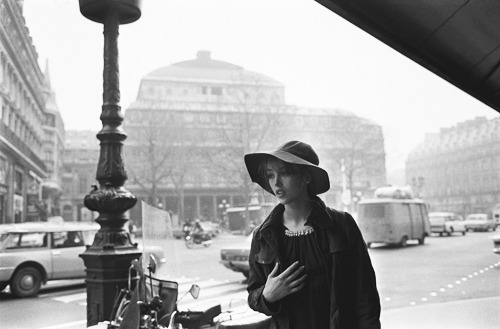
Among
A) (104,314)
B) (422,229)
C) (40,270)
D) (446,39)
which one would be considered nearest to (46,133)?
(40,270)

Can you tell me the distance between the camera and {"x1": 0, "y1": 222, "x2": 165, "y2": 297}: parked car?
Answer: 7.41 metres

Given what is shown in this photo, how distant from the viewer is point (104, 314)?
3.47 meters

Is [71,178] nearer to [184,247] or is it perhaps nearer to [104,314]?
[184,247]

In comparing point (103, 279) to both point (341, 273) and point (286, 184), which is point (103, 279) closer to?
point (286, 184)

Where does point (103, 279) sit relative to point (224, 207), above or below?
below

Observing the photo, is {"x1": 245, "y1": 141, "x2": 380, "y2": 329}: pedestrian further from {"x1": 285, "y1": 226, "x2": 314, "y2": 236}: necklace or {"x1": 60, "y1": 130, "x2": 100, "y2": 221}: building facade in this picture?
{"x1": 60, "y1": 130, "x2": 100, "y2": 221}: building facade

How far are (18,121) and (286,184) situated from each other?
729 centimetres

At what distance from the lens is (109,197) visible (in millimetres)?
3551

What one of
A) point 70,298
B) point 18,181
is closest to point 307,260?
point 70,298

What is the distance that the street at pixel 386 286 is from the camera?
6082 millimetres

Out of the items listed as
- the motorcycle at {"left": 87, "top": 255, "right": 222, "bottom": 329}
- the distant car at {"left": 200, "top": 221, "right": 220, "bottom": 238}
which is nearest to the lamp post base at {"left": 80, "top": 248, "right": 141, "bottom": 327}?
the motorcycle at {"left": 87, "top": 255, "right": 222, "bottom": 329}

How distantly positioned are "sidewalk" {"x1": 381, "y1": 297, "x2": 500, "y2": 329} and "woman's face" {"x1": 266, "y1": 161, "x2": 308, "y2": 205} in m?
4.03

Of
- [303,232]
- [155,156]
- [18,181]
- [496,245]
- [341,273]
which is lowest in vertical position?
[496,245]

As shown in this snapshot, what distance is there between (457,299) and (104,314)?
529cm
